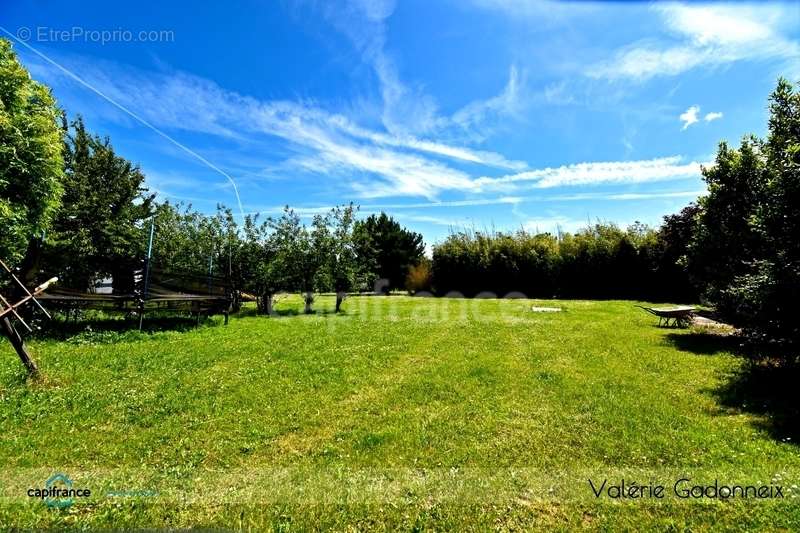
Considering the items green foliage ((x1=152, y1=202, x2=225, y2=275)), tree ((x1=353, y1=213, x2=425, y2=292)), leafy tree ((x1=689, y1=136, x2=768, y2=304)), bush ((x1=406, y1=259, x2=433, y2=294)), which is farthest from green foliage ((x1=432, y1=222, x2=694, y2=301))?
green foliage ((x1=152, y1=202, x2=225, y2=275))

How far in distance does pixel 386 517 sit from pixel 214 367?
4570mm

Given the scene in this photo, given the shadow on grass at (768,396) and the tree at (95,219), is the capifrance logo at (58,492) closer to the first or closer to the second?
the shadow on grass at (768,396)

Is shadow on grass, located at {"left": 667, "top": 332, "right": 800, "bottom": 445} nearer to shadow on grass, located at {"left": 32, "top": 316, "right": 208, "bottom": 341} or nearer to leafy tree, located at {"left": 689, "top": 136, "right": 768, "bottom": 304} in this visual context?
leafy tree, located at {"left": 689, "top": 136, "right": 768, "bottom": 304}

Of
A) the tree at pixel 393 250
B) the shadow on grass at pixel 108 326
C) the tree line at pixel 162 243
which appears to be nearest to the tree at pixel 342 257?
the tree line at pixel 162 243

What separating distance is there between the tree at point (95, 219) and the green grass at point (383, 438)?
7.04 m

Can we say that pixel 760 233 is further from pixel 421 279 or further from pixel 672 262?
pixel 421 279

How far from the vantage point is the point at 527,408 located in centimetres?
441

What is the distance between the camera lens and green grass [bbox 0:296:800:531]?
8.46 ft

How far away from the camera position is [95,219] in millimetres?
13031

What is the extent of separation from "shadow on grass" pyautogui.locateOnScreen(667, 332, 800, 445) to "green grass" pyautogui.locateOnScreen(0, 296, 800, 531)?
1.5 inches

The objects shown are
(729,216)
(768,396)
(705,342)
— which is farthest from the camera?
(705,342)

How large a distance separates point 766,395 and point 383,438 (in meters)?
5.07

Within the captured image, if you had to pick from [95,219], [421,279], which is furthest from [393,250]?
[95,219]

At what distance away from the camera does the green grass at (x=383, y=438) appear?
2580 millimetres
